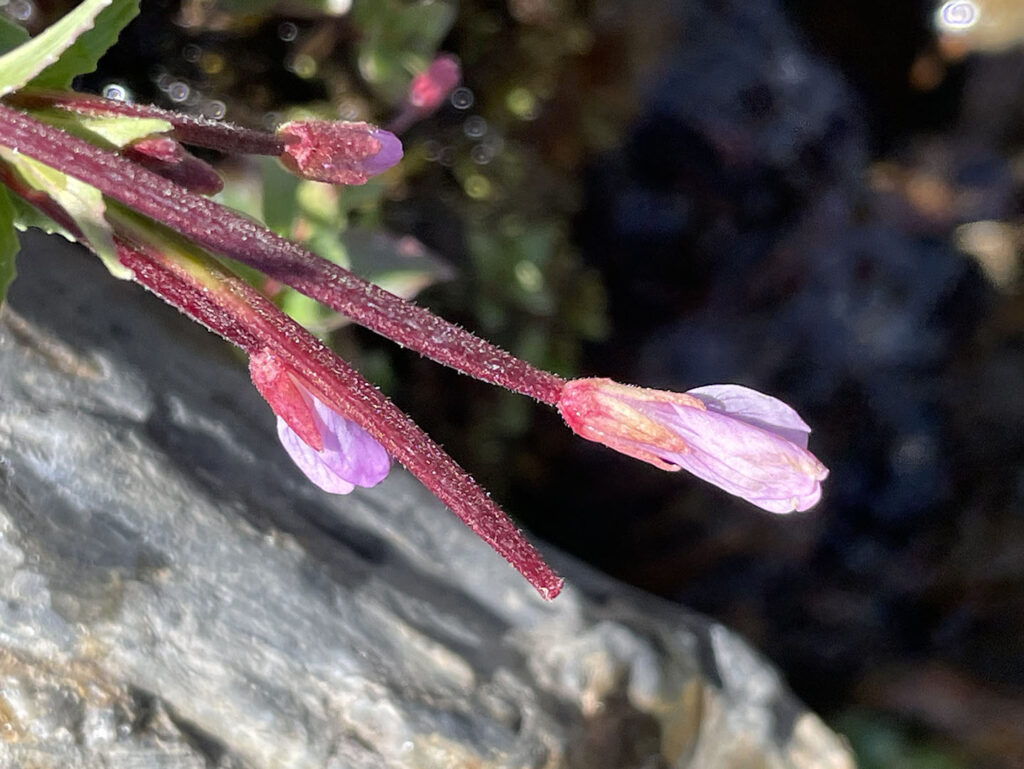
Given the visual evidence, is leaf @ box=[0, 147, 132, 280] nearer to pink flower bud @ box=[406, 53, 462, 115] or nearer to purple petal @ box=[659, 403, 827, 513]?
purple petal @ box=[659, 403, 827, 513]

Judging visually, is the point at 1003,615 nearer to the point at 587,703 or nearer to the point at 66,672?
the point at 587,703

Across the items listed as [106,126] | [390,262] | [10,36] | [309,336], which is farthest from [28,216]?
[390,262]

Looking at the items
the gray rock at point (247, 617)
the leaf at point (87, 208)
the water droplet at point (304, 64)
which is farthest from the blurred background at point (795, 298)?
the leaf at point (87, 208)

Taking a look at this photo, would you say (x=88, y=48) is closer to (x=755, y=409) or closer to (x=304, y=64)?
(x=755, y=409)

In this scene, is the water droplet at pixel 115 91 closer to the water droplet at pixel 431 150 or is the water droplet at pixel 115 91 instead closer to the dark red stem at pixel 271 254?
the water droplet at pixel 431 150

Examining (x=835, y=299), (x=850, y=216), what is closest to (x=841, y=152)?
(x=850, y=216)
